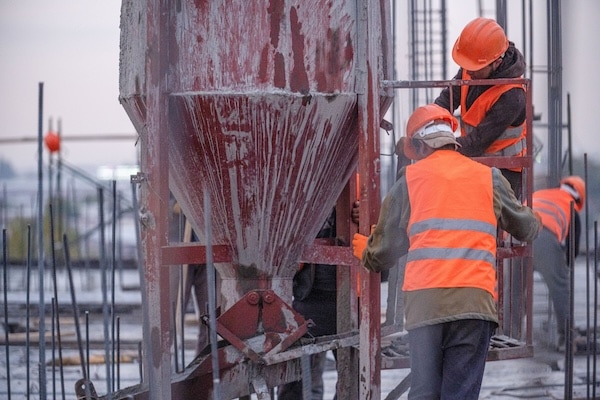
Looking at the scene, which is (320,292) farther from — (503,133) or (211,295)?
(211,295)

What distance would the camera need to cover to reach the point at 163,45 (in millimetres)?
4547

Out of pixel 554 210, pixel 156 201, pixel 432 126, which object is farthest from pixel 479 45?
pixel 554 210

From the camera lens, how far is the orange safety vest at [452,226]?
431cm

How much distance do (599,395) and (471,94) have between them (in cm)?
337

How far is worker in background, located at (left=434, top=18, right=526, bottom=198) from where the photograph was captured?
5.08m

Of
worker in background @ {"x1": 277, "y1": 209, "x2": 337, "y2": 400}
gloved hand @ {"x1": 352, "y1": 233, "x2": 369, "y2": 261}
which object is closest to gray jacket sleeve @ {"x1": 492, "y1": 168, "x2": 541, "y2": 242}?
gloved hand @ {"x1": 352, "y1": 233, "x2": 369, "y2": 261}

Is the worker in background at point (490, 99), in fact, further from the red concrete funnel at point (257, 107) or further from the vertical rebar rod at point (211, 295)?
the vertical rebar rod at point (211, 295)

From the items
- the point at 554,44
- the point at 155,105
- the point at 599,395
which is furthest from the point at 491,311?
the point at 554,44

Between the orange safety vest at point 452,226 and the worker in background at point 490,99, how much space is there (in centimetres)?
74

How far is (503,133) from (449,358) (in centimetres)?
141

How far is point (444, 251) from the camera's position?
4.32 metres

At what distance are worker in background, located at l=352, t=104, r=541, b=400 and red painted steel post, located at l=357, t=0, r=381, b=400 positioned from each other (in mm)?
190

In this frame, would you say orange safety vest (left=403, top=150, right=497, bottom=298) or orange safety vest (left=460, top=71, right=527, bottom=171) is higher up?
orange safety vest (left=460, top=71, right=527, bottom=171)

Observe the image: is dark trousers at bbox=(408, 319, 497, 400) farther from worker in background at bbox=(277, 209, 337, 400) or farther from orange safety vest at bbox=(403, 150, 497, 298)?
worker in background at bbox=(277, 209, 337, 400)
